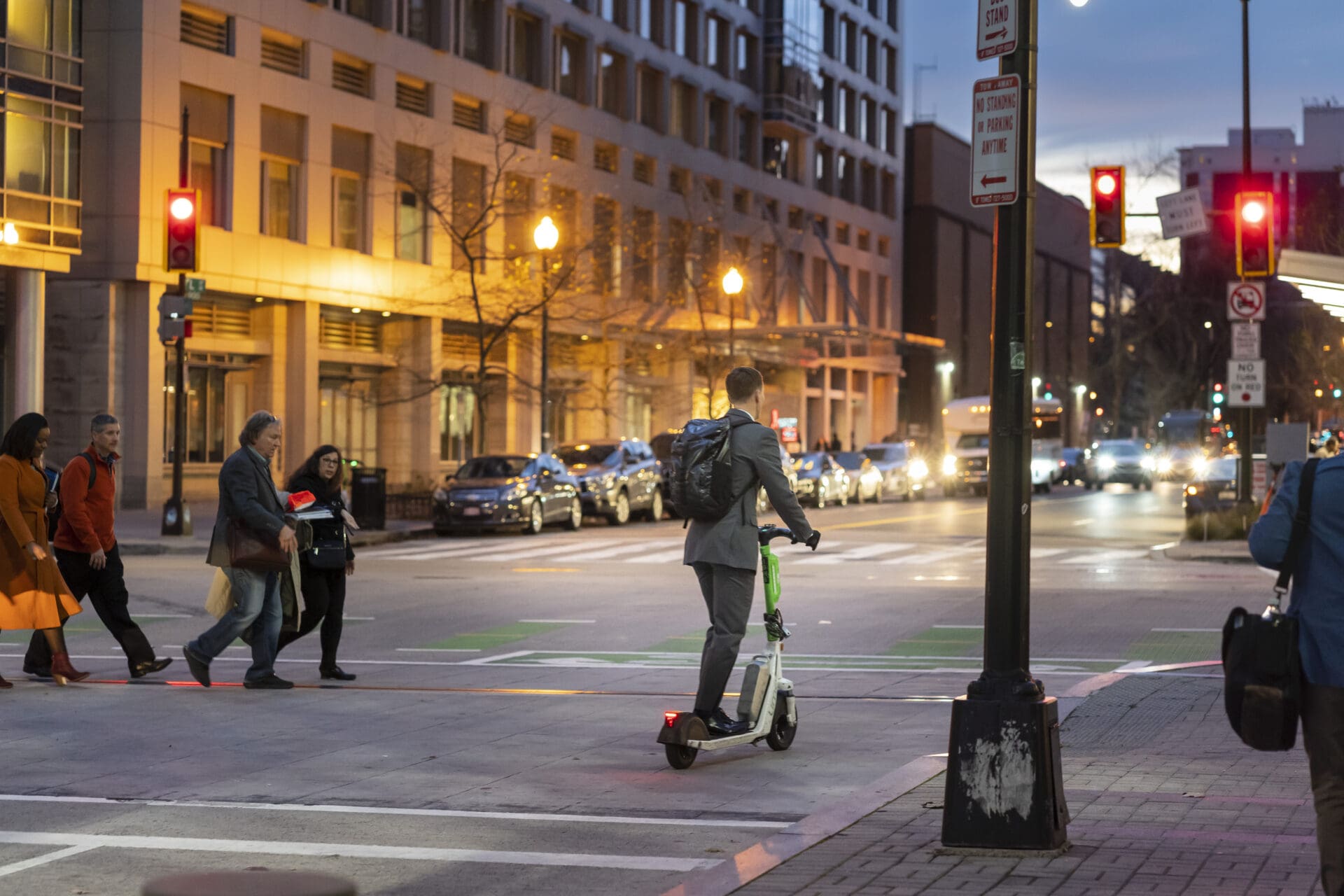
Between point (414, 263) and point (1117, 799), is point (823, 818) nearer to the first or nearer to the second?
point (1117, 799)

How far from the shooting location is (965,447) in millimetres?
63781

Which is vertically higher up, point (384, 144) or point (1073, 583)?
point (384, 144)

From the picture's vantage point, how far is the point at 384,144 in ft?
154

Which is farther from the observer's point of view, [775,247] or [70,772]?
[775,247]

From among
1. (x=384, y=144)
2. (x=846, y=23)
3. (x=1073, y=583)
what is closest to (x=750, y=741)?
(x=1073, y=583)

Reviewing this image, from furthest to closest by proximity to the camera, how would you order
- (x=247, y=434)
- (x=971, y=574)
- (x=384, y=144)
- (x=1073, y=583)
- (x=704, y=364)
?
(x=704, y=364) → (x=384, y=144) → (x=971, y=574) → (x=1073, y=583) → (x=247, y=434)

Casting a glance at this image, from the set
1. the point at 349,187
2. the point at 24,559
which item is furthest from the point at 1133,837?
the point at 349,187

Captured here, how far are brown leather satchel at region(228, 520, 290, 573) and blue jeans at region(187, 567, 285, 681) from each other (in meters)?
0.15

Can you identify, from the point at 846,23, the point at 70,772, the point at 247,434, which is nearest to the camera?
the point at 70,772

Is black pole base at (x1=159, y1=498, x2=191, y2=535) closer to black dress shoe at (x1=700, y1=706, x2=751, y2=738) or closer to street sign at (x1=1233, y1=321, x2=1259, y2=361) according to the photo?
street sign at (x1=1233, y1=321, x2=1259, y2=361)

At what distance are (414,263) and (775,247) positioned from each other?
25.8 metres

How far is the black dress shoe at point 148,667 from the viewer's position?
1336 centimetres

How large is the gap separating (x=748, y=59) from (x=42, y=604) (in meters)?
61.8

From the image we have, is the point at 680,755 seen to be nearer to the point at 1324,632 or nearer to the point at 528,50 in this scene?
the point at 1324,632
